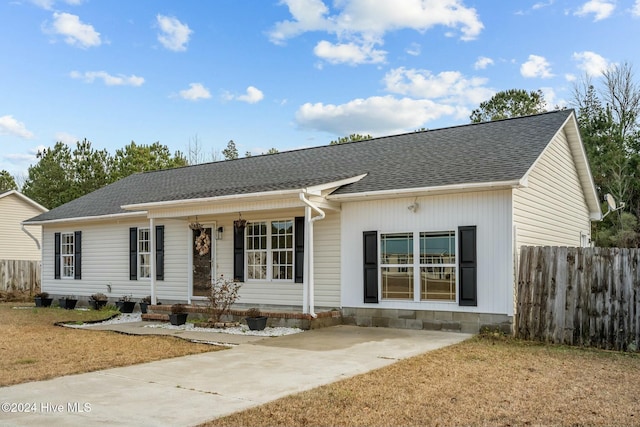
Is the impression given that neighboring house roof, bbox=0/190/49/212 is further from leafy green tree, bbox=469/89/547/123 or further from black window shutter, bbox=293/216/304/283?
leafy green tree, bbox=469/89/547/123

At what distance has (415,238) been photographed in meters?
11.0

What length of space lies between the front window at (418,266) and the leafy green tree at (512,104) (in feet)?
82.9

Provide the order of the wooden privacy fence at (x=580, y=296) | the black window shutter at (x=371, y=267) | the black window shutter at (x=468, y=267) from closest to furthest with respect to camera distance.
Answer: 1. the wooden privacy fence at (x=580, y=296)
2. the black window shutter at (x=468, y=267)
3. the black window shutter at (x=371, y=267)

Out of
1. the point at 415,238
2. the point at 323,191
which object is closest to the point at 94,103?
the point at 323,191

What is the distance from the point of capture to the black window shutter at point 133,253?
1611 centimetres

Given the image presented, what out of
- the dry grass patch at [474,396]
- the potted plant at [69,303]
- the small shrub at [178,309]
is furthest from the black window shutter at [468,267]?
the potted plant at [69,303]

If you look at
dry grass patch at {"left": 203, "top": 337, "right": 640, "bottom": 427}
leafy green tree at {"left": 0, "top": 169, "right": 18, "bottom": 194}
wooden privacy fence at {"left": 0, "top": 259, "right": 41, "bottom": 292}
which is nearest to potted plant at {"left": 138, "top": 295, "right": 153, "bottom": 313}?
dry grass patch at {"left": 203, "top": 337, "right": 640, "bottom": 427}

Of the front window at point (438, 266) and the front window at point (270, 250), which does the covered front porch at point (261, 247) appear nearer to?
the front window at point (270, 250)

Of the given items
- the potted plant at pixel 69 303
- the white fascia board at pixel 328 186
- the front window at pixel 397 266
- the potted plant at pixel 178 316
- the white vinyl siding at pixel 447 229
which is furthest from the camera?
the potted plant at pixel 69 303

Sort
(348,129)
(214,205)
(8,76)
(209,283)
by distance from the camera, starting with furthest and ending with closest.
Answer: (348,129), (8,76), (209,283), (214,205)

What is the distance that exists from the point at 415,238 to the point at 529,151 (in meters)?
2.90

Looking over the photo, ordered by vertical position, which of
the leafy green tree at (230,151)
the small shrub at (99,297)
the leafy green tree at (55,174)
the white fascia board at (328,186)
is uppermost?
the leafy green tree at (230,151)

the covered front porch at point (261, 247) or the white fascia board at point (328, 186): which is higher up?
the white fascia board at point (328, 186)

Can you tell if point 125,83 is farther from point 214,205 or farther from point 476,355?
point 476,355
